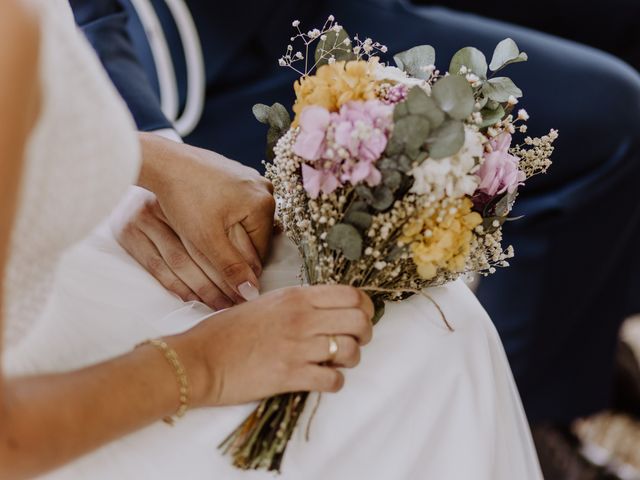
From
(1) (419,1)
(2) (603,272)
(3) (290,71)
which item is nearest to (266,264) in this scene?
(3) (290,71)

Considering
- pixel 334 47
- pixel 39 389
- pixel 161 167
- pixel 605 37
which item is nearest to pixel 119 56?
pixel 161 167

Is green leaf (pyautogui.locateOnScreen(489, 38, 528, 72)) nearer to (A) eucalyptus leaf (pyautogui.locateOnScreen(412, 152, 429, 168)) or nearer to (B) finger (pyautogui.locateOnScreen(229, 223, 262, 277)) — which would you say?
(A) eucalyptus leaf (pyautogui.locateOnScreen(412, 152, 429, 168))

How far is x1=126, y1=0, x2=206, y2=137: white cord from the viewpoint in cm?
150

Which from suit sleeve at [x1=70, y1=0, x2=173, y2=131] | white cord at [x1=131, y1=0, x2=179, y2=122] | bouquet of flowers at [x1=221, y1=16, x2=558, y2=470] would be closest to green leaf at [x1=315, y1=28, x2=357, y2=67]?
bouquet of flowers at [x1=221, y1=16, x2=558, y2=470]

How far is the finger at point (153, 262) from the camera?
0.90 m

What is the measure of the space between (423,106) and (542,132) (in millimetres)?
967

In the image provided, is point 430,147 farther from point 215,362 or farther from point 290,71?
point 290,71

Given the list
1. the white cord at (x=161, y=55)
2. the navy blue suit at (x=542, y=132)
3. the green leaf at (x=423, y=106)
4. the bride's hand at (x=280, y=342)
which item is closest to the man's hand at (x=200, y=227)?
the bride's hand at (x=280, y=342)

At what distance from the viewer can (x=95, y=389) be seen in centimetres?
68

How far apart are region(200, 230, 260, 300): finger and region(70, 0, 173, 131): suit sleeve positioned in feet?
1.22

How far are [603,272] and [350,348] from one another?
1.16 meters

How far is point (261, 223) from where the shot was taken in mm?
922

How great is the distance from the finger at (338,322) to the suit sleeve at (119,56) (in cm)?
57

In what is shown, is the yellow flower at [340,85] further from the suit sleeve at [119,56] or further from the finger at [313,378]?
the suit sleeve at [119,56]
